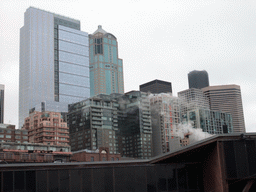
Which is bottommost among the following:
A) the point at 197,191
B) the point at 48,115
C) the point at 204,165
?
the point at 197,191

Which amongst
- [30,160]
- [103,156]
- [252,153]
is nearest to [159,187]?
[252,153]

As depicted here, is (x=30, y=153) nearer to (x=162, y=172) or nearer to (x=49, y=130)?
(x=49, y=130)

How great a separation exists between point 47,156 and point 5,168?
118936mm

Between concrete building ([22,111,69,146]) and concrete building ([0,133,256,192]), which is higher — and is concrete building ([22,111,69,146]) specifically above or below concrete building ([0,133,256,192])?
above

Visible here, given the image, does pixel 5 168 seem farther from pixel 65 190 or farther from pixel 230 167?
pixel 230 167

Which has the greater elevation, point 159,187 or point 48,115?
point 48,115

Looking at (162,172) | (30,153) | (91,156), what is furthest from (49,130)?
(162,172)

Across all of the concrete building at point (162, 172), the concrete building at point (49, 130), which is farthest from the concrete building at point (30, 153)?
the concrete building at point (162, 172)

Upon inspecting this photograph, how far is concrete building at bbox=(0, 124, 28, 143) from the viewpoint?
174 meters

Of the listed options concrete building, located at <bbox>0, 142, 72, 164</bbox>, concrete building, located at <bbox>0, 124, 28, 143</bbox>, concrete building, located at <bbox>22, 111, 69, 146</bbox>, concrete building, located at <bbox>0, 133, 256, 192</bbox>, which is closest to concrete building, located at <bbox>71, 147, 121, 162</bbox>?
concrete building, located at <bbox>0, 142, 72, 164</bbox>

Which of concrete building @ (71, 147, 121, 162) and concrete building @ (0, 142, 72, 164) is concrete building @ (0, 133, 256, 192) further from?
concrete building @ (71, 147, 121, 162)

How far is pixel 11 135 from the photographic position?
177 metres

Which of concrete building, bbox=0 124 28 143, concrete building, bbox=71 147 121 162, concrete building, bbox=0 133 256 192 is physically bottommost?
concrete building, bbox=0 133 256 192

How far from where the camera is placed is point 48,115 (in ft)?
644
